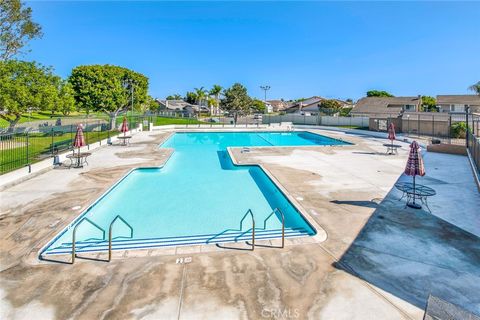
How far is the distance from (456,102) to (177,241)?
56.5 m

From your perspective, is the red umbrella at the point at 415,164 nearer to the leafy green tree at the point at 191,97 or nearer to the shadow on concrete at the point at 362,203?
the shadow on concrete at the point at 362,203

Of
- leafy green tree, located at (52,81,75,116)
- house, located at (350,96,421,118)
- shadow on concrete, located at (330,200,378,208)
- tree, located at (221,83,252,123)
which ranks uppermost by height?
tree, located at (221,83,252,123)

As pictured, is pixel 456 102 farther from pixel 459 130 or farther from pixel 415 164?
pixel 415 164

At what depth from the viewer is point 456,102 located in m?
47.4

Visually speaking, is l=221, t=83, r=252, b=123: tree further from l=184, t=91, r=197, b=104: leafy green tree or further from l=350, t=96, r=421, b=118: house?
l=184, t=91, r=197, b=104: leafy green tree

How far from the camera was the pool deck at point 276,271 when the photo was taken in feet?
13.5

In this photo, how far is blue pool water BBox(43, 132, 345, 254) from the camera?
7020mm

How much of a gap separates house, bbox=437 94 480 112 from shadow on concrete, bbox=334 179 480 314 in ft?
166

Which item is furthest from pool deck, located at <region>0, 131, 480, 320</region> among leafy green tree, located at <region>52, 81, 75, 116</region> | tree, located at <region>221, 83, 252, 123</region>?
tree, located at <region>221, 83, 252, 123</region>

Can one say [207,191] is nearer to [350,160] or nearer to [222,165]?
[222,165]

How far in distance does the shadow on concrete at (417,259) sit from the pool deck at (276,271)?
0.07 feet

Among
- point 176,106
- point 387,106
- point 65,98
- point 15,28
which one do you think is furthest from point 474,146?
point 176,106

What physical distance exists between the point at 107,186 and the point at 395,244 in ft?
30.5

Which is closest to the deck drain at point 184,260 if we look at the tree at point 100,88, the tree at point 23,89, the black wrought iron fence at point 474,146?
the black wrought iron fence at point 474,146
